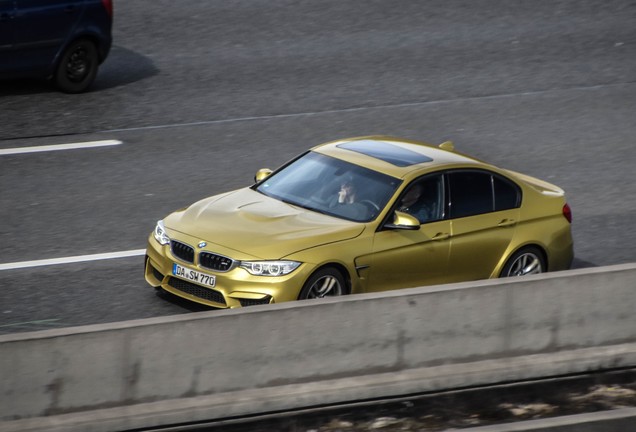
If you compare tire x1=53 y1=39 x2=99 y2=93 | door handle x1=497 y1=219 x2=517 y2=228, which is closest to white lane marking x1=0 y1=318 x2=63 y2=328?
door handle x1=497 y1=219 x2=517 y2=228

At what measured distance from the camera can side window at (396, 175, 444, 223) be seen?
10172mm

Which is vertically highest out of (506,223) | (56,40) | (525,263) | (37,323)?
(56,40)

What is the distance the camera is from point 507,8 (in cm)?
2086

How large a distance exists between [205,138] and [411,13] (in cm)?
651

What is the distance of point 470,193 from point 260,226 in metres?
2.08

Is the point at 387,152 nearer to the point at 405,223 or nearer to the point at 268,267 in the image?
the point at 405,223

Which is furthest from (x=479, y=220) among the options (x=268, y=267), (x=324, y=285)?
(x=268, y=267)

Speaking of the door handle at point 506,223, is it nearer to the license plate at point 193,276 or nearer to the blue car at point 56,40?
the license plate at point 193,276

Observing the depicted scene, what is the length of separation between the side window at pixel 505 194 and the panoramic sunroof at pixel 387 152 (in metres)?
0.68

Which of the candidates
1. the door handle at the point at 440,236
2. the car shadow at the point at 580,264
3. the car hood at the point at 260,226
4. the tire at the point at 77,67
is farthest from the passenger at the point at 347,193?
the tire at the point at 77,67

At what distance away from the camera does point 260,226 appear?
972cm

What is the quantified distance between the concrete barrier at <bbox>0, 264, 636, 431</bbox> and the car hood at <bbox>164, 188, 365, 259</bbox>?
1.52 meters

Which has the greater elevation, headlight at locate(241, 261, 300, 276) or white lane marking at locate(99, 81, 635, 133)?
white lane marking at locate(99, 81, 635, 133)

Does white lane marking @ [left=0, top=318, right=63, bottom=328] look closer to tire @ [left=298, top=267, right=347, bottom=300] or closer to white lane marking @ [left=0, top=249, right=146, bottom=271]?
white lane marking @ [left=0, top=249, right=146, bottom=271]
